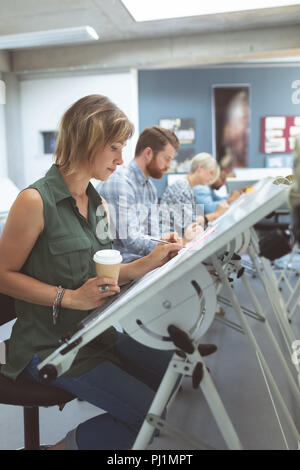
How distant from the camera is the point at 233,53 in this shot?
5625 mm

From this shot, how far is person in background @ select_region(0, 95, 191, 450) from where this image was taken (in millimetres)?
990

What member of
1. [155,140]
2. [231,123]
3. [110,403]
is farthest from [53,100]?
[110,403]

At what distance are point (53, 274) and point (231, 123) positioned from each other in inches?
229

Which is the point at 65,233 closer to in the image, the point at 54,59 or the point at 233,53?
the point at 233,53

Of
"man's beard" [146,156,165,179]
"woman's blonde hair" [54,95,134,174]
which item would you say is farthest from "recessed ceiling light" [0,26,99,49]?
"woman's blonde hair" [54,95,134,174]

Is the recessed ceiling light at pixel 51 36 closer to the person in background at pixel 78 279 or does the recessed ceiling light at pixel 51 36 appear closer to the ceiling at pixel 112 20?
the ceiling at pixel 112 20

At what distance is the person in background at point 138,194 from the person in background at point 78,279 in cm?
87

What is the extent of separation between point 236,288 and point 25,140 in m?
4.63

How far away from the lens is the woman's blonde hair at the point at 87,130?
1163 mm

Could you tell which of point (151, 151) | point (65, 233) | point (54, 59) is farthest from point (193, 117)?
point (65, 233)

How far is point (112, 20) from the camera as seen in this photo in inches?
202

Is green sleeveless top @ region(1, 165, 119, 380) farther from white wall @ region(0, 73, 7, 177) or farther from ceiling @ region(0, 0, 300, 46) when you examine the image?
white wall @ region(0, 73, 7, 177)

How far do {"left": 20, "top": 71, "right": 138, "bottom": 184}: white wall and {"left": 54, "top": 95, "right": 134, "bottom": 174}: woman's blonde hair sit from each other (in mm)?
5120

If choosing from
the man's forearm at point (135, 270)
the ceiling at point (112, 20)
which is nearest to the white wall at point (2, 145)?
the ceiling at point (112, 20)
